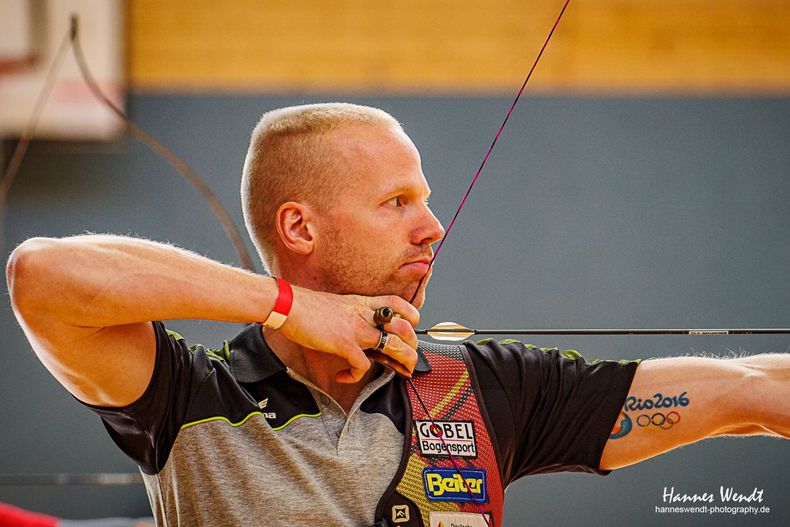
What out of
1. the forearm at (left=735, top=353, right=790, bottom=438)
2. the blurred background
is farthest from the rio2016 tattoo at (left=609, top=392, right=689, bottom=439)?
the blurred background

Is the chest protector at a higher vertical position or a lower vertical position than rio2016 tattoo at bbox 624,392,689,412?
lower

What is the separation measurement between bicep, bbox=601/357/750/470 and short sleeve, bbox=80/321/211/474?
684 millimetres

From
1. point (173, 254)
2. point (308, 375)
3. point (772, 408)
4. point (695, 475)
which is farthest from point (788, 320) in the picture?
point (173, 254)

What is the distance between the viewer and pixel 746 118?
405cm

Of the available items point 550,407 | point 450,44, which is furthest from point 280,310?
point 450,44

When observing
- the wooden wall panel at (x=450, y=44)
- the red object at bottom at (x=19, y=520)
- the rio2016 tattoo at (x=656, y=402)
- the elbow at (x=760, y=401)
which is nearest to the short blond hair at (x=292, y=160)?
the rio2016 tattoo at (x=656, y=402)

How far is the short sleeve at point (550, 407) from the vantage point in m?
1.47

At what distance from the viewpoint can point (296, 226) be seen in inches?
61.4

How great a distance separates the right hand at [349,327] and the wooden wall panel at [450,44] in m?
2.90

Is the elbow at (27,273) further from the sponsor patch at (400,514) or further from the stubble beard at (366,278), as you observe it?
the sponsor patch at (400,514)

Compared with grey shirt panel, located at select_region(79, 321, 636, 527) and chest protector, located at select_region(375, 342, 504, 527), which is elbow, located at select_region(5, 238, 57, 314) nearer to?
grey shirt panel, located at select_region(79, 321, 636, 527)

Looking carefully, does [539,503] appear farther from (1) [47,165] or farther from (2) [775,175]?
(1) [47,165]

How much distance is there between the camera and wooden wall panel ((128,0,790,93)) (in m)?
4.17

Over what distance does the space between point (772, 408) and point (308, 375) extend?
29.2 inches
